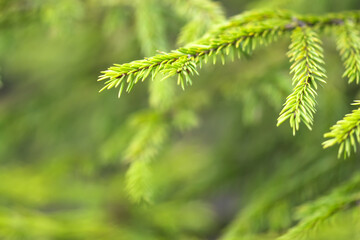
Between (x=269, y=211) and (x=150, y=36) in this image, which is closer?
(x=150, y=36)

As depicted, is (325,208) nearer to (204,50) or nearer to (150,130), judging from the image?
(204,50)

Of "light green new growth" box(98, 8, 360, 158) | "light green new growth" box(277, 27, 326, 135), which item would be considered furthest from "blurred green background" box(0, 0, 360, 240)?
"light green new growth" box(277, 27, 326, 135)

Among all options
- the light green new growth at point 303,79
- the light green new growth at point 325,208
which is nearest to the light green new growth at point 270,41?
the light green new growth at point 303,79

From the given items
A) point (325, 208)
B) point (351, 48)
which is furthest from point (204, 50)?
point (325, 208)

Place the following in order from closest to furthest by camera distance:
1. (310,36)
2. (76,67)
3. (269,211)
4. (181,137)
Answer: (310,36), (269,211), (76,67), (181,137)

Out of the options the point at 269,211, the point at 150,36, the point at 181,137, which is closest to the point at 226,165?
the point at 269,211

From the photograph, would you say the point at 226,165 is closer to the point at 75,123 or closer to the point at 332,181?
the point at 332,181
